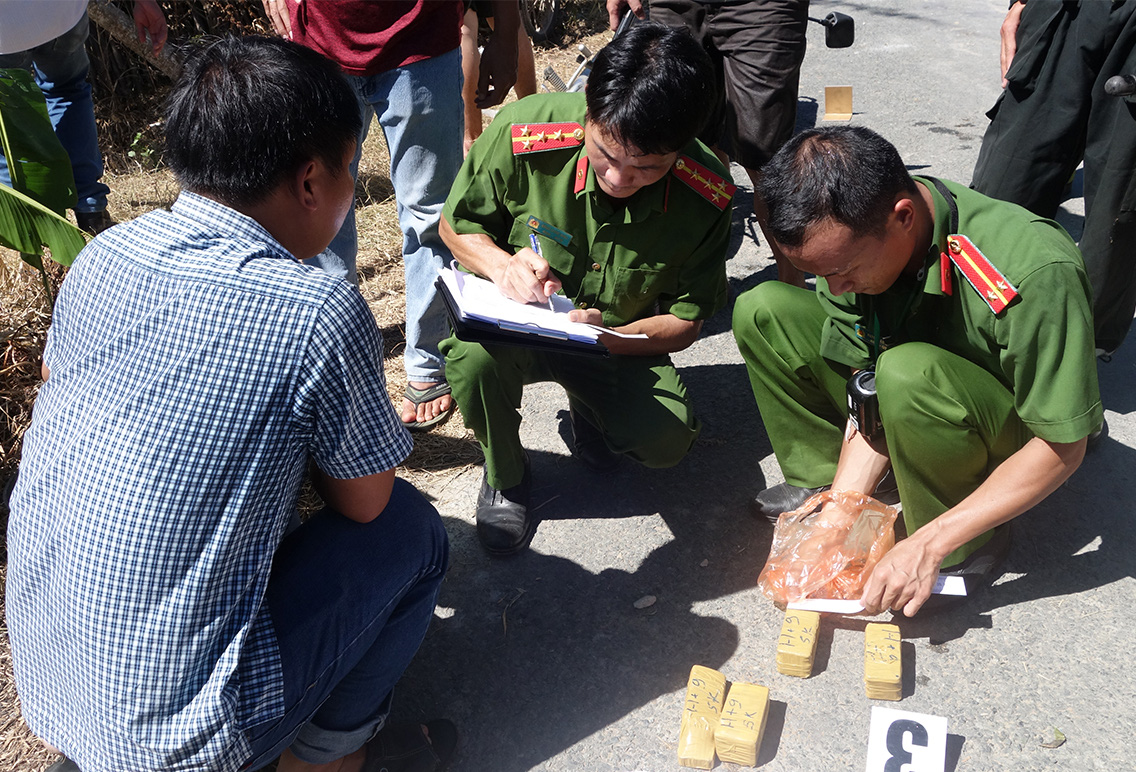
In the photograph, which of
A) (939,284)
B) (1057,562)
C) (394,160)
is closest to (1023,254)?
(939,284)

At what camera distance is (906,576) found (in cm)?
217

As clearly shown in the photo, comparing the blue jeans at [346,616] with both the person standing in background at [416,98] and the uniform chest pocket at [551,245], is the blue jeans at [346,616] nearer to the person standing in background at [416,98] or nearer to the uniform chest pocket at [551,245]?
the uniform chest pocket at [551,245]

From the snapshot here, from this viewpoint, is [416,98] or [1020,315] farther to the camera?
[416,98]

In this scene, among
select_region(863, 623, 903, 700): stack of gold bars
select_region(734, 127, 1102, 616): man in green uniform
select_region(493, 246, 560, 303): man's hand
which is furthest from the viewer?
select_region(493, 246, 560, 303): man's hand

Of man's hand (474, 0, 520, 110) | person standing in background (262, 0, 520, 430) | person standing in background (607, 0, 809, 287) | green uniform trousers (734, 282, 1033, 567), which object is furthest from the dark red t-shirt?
green uniform trousers (734, 282, 1033, 567)

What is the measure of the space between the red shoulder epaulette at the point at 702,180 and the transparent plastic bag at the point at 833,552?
90cm

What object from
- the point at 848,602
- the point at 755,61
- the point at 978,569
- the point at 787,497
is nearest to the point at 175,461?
the point at 848,602

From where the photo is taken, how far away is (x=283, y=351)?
1.47m

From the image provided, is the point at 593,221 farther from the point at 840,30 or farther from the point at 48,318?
the point at 840,30

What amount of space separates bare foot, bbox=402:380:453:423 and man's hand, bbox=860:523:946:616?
1691mm

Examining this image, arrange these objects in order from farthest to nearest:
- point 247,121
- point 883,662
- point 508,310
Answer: point 508,310, point 883,662, point 247,121

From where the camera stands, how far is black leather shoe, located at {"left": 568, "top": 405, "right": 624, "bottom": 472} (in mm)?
3047

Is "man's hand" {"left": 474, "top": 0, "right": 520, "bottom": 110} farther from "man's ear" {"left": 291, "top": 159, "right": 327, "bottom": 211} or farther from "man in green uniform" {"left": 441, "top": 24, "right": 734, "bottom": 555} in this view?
"man's ear" {"left": 291, "top": 159, "right": 327, "bottom": 211}

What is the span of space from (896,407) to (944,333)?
26 centimetres
